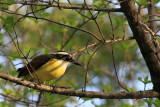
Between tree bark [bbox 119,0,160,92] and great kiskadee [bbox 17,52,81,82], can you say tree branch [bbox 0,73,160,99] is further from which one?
great kiskadee [bbox 17,52,81,82]

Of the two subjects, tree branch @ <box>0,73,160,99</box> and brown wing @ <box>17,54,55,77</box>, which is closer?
tree branch @ <box>0,73,160,99</box>

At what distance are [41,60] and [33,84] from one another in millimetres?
1650

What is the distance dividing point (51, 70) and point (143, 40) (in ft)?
6.32

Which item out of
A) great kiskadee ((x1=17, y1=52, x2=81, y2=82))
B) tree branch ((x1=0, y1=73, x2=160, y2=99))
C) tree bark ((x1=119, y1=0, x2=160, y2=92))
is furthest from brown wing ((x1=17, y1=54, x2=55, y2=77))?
tree bark ((x1=119, y1=0, x2=160, y2=92))

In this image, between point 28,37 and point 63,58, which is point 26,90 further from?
point 28,37

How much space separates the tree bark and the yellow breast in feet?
5.83

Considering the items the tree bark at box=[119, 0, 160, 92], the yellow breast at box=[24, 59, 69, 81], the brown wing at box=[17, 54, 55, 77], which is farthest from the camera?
the brown wing at box=[17, 54, 55, 77]

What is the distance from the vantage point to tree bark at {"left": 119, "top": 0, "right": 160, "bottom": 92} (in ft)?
11.2

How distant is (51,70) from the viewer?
4.72 meters

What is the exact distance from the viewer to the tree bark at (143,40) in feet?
11.2

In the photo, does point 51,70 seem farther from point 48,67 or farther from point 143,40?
point 143,40

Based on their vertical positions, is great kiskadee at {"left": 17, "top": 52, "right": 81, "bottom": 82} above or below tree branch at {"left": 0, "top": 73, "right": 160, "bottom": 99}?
above

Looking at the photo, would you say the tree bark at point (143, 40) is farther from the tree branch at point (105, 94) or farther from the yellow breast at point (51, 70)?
the yellow breast at point (51, 70)

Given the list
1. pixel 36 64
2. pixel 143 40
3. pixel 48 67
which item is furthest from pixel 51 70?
pixel 143 40
